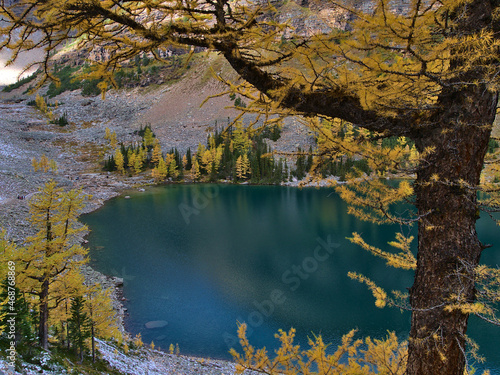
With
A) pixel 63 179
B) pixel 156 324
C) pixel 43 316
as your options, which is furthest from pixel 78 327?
pixel 63 179

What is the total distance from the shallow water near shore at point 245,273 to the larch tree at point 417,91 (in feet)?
40.9

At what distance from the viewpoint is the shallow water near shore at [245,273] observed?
15297 millimetres

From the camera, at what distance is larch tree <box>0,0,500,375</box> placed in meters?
2.10

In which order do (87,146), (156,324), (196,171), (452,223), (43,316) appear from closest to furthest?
(452,223) → (43,316) → (156,324) → (196,171) → (87,146)

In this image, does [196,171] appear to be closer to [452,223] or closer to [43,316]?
[43,316]

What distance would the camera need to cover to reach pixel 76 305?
11336mm

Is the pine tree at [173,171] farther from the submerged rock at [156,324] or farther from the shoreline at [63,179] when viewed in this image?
the submerged rock at [156,324]

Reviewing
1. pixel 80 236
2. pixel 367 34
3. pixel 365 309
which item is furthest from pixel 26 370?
pixel 80 236

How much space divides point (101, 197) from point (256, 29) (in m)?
48.0

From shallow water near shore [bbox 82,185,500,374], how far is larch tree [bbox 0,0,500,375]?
1245cm

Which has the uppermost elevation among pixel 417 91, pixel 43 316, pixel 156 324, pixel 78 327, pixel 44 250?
pixel 417 91

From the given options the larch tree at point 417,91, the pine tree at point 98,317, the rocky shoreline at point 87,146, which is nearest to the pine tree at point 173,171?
the rocky shoreline at point 87,146

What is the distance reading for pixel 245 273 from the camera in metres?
21.3

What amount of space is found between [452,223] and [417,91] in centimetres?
107
